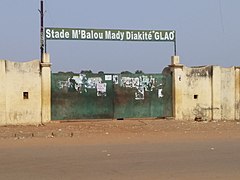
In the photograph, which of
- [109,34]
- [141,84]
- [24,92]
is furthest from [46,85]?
[141,84]

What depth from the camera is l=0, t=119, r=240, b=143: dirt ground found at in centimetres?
1486

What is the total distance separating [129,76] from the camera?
19.5m

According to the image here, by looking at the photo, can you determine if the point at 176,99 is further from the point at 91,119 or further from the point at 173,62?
the point at 91,119

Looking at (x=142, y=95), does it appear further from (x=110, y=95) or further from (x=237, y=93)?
(x=237, y=93)

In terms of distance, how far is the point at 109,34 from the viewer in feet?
64.3

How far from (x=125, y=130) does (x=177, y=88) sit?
3.79 m

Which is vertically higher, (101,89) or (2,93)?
(101,89)

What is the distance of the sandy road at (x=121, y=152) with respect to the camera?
27.6 feet

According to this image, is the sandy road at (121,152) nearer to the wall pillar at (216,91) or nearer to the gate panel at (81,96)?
the gate panel at (81,96)

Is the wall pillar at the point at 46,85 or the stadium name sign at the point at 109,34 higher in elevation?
the stadium name sign at the point at 109,34

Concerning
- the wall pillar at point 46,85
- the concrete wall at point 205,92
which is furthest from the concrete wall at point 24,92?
the concrete wall at point 205,92

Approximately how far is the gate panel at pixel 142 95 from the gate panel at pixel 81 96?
1.33 feet

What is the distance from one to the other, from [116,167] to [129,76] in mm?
10711

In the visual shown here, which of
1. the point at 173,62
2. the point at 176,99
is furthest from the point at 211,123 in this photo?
the point at 173,62
